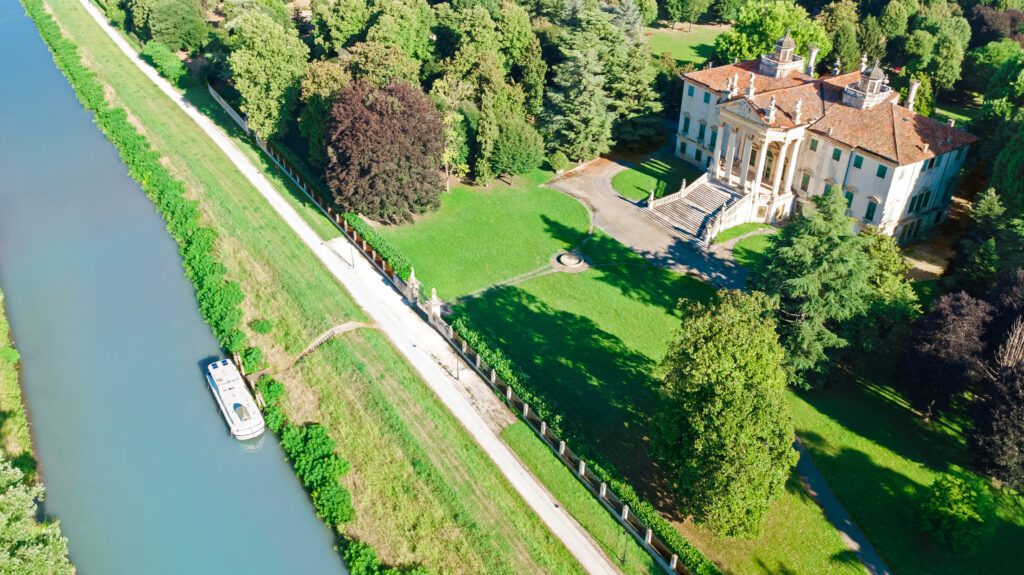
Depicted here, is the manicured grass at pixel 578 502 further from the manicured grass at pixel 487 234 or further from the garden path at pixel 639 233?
the garden path at pixel 639 233

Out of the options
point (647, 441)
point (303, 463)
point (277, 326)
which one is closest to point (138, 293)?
point (277, 326)

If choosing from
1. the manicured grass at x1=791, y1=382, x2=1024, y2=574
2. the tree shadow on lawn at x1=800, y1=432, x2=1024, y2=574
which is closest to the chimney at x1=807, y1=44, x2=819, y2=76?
the manicured grass at x1=791, y1=382, x2=1024, y2=574

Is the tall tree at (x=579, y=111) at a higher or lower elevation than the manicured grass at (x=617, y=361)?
higher

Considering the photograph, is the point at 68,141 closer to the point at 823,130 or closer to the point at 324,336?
the point at 324,336

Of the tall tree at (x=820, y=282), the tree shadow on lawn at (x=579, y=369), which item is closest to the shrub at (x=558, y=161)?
the tree shadow on lawn at (x=579, y=369)

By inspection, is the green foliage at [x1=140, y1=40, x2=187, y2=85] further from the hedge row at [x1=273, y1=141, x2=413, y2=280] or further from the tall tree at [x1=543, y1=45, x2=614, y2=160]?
the tall tree at [x1=543, y1=45, x2=614, y2=160]

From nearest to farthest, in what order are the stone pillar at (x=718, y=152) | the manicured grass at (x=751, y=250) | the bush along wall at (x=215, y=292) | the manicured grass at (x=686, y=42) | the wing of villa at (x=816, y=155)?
the bush along wall at (x=215, y=292) → the manicured grass at (x=751, y=250) → the wing of villa at (x=816, y=155) → the stone pillar at (x=718, y=152) → the manicured grass at (x=686, y=42)

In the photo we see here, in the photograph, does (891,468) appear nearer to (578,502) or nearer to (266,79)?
(578,502)
